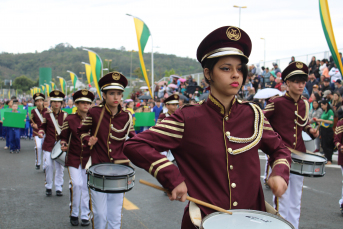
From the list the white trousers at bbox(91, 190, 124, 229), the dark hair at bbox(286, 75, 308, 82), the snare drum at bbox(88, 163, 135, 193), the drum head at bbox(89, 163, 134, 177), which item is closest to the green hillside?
the dark hair at bbox(286, 75, 308, 82)

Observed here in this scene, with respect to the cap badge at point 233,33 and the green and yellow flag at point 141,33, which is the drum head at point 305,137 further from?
the green and yellow flag at point 141,33

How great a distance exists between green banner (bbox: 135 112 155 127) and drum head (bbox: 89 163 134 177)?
11.6 metres

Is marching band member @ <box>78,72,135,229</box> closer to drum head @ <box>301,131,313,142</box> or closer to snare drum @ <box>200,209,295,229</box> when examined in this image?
drum head @ <box>301,131,313,142</box>

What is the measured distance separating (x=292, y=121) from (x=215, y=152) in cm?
367

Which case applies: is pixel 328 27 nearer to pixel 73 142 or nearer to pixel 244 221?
pixel 73 142

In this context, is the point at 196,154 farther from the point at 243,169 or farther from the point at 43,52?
the point at 43,52

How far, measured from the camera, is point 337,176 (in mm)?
10070

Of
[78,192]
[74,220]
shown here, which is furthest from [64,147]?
[74,220]

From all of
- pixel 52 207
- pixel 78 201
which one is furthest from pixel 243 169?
pixel 52 207

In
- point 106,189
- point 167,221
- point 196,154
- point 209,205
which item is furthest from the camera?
point 167,221

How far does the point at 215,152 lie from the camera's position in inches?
94.3

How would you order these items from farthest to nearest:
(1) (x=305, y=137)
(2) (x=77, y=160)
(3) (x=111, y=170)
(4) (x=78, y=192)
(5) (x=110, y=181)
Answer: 1. (2) (x=77, y=160)
2. (4) (x=78, y=192)
3. (1) (x=305, y=137)
4. (3) (x=111, y=170)
5. (5) (x=110, y=181)

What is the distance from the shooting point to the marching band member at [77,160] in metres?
6.16

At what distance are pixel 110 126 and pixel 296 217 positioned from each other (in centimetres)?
322
